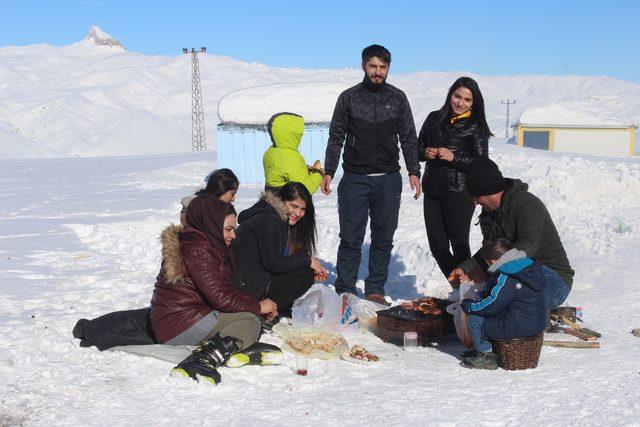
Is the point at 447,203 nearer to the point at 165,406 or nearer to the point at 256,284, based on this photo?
the point at 256,284

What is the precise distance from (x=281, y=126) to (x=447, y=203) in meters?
1.63

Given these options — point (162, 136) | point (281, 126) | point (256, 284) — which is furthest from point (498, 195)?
point (162, 136)

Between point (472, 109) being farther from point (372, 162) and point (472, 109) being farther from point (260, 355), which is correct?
point (260, 355)

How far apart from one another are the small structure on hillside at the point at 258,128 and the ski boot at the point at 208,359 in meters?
10.2

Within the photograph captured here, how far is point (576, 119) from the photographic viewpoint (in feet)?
119

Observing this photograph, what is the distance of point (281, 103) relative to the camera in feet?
48.8

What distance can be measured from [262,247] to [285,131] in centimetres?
144

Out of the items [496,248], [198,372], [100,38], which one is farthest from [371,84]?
[100,38]

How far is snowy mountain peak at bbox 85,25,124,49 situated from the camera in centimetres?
10469

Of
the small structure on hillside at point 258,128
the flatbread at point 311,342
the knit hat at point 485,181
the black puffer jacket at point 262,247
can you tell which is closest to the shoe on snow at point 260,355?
the flatbread at point 311,342

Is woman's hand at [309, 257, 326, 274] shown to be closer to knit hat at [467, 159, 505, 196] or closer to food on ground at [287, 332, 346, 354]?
food on ground at [287, 332, 346, 354]

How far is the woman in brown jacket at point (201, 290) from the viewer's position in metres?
4.36

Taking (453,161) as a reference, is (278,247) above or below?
below

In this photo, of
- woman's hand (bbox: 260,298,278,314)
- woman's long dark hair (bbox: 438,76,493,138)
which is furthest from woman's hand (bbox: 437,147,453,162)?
woman's hand (bbox: 260,298,278,314)
